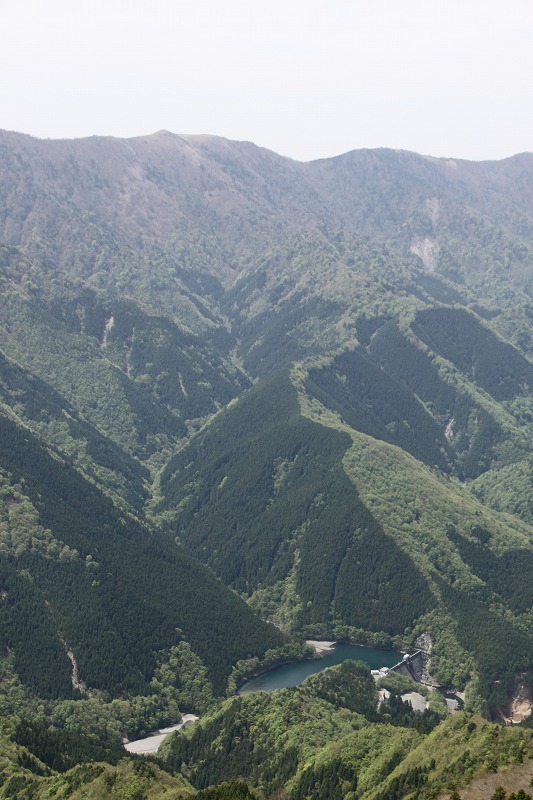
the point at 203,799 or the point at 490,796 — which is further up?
the point at 490,796

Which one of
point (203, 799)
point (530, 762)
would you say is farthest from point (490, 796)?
point (203, 799)

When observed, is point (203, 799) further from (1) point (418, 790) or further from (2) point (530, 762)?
(2) point (530, 762)

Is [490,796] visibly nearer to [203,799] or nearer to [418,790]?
[418,790]

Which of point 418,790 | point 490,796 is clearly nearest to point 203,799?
point 418,790

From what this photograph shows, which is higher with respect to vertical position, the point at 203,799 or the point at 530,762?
the point at 530,762

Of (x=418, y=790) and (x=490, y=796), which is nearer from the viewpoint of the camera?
(x=490, y=796)

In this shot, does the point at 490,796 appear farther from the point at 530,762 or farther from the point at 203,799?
the point at 203,799

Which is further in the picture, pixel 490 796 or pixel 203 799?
pixel 203 799
